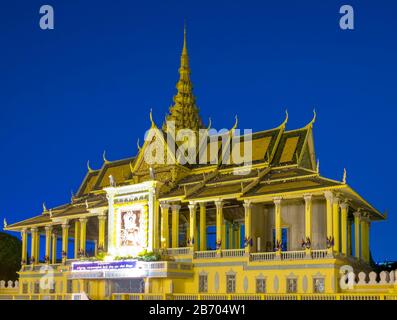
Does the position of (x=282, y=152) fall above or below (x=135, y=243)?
above

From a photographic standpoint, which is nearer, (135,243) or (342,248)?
(342,248)

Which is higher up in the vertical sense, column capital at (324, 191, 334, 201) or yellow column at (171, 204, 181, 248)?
column capital at (324, 191, 334, 201)

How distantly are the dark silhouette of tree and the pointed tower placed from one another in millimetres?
22271

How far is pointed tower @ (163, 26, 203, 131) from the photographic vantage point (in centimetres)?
5425

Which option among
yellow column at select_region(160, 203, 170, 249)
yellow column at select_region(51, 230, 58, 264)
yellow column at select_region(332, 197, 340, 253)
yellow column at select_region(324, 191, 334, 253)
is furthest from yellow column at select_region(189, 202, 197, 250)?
yellow column at select_region(51, 230, 58, 264)

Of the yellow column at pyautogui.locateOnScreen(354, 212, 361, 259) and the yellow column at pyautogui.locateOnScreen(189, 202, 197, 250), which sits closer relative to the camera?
the yellow column at pyautogui.locateOnScreen(189, 202, 197, 250)

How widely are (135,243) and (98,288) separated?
4.26m

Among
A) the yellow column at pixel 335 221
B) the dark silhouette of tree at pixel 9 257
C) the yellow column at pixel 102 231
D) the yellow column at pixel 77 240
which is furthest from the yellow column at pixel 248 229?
the dark silhouette of tree at pixel 9 257

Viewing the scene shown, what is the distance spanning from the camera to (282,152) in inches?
1764

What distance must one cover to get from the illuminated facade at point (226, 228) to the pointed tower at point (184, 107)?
6.29 metres

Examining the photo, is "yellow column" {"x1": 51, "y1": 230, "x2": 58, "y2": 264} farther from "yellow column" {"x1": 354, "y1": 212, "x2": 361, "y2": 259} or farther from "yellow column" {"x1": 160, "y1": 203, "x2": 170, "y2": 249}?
"yellow column" {"x1": 354, "y1": 212, "x2": 361, "y2": 259}
